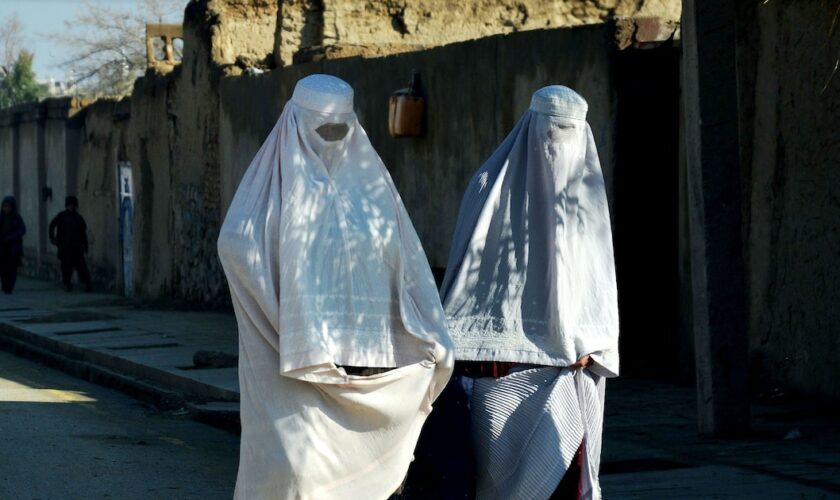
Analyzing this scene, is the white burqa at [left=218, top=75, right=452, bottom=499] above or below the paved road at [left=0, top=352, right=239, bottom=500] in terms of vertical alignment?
above

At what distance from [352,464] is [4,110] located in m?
26.0

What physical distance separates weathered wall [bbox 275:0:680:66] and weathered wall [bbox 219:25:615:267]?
41.2 inches

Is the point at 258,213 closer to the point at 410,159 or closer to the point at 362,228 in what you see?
the point at 362,228

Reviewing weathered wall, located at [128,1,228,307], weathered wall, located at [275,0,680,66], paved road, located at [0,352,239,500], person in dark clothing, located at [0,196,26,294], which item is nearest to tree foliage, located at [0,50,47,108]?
person in dark clothing, located at [0,196,26,294]

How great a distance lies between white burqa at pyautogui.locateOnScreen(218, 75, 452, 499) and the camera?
490 centimetres

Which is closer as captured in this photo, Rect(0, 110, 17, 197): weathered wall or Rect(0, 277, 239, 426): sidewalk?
Rect(0, 277, 239, 426): sidewalk

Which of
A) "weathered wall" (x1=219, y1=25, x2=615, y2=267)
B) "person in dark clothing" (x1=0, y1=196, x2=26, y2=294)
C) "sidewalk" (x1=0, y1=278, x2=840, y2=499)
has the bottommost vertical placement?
"sidewalk" (x1=0, y1=278, x2=840, y2=499)

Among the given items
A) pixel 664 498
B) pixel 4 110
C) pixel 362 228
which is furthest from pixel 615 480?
pixel 4 110

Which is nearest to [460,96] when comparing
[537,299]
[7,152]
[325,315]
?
[537,299]

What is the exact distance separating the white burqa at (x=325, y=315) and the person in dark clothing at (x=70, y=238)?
17335 millimetres

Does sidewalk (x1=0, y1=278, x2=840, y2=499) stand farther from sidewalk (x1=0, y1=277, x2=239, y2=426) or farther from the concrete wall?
the concrete wall

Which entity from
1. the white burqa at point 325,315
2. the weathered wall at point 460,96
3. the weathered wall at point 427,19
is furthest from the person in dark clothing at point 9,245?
the white burqa at point 325,315

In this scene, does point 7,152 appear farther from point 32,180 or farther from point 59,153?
point 59,153

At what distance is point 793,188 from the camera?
8602 millimetres
